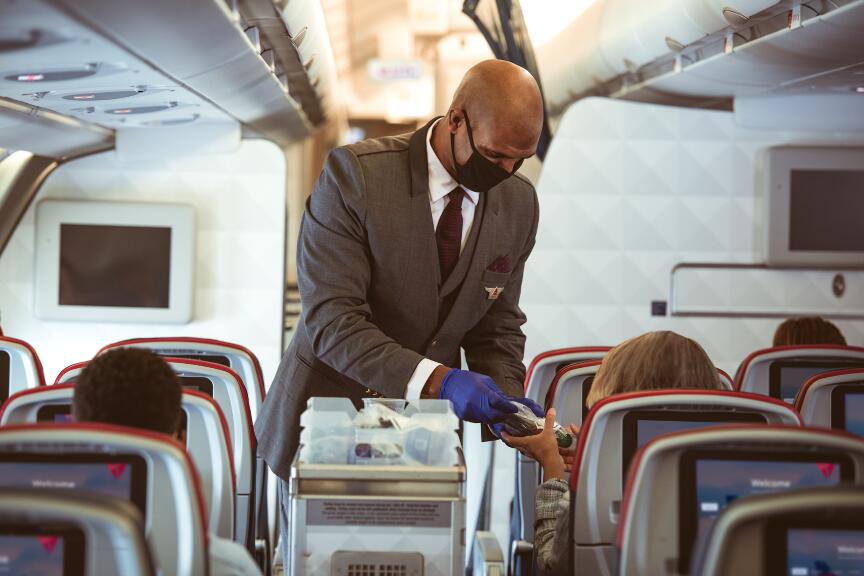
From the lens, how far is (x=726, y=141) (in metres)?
6.69

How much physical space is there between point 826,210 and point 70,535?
5948 millimetres

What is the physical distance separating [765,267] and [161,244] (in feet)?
12.7

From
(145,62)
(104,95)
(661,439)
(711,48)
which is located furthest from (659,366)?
(104,95)

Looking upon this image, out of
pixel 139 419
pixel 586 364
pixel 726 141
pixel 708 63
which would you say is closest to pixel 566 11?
pixel 726 141

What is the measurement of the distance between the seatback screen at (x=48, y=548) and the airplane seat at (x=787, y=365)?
9.92ft

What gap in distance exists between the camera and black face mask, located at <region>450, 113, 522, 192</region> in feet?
10.0

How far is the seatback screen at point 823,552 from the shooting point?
190 centimetres

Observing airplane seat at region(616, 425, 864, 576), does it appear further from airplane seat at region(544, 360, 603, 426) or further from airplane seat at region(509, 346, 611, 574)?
airplane seat at region(509, 346, 611, 574)

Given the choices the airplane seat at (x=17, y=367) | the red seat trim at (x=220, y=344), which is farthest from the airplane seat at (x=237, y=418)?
the airplane seat at (x=17, y=367)

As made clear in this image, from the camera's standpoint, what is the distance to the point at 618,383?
10.3 feet

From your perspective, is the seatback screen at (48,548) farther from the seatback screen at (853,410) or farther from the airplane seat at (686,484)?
the seatback screen at (853,410)

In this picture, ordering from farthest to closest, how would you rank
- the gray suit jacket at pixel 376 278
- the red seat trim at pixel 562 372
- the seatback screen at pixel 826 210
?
the seatback screen at pixel 826 210 → the red seat trim at pixel 562 372 → the gray suit jacket at pixel 376 278

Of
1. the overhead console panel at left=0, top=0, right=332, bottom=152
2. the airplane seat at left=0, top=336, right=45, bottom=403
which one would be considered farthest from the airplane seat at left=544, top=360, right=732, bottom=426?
the airplane seat at left=0, top=336, right=45, bottom=403

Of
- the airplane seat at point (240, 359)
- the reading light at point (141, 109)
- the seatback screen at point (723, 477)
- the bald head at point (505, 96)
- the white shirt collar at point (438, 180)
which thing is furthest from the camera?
the reading light at point (141, 109)
